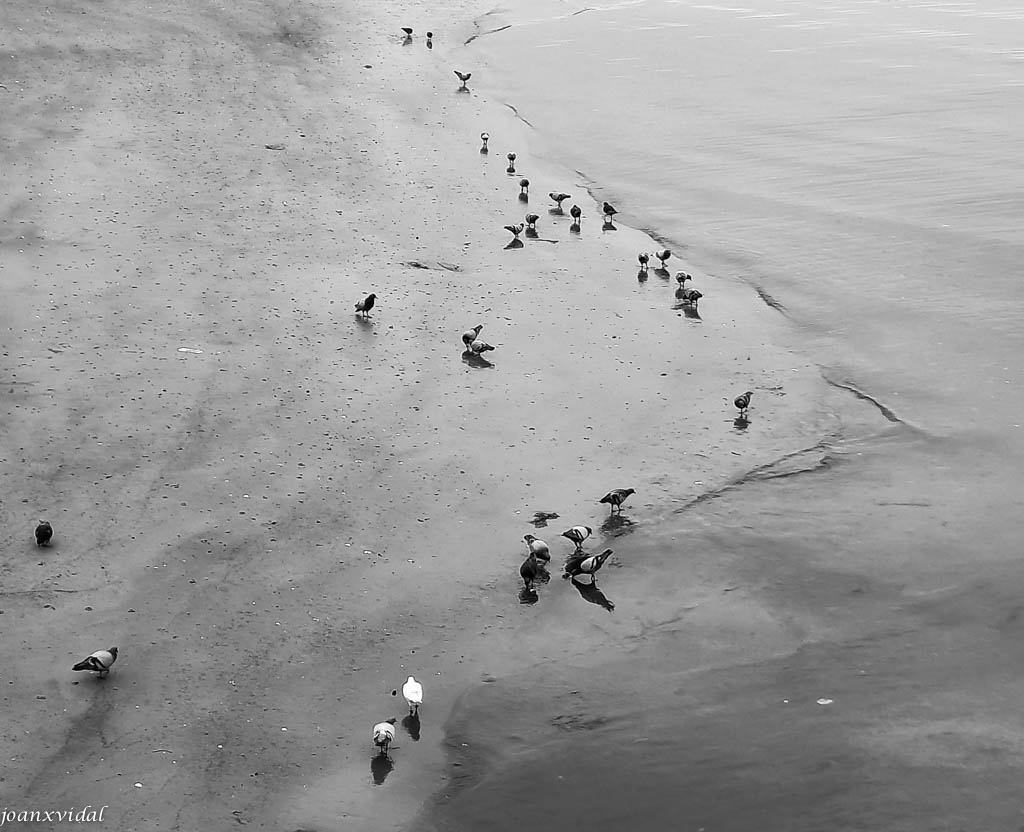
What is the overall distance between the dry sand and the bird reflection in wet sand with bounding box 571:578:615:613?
0.65 feet

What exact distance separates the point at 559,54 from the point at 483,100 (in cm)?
509

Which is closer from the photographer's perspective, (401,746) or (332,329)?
(401,746)

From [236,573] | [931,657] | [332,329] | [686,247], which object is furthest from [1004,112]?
[236,573]

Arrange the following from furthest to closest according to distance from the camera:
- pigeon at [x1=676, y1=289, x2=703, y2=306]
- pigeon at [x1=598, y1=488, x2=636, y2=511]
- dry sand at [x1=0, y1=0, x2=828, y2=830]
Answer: pigeon at [x1=676, y1=289, x2=703, y2=306], pigeon at [x1=598, y1=488, x2=636, y2=511], dry sand at [x1=0, y1=0, x2=828, y2=830]

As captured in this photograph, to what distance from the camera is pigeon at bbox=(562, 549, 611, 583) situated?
11.5 meters

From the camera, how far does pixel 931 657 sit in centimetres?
1067

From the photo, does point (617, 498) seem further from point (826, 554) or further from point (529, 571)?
point (826, 554)

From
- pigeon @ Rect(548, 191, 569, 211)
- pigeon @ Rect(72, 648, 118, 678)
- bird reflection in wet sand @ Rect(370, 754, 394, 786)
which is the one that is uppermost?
pigeon @ Rect(548, 191, 569, 211)

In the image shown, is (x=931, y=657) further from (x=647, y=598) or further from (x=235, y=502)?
(x=235, y=502)

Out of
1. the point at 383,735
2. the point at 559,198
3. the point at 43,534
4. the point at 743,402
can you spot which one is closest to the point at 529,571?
the point at 383,735

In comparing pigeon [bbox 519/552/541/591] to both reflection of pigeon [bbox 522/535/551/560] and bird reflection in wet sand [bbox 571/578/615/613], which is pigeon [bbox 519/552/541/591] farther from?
bird reflection in wet sand [bbox 571/578/615/613]

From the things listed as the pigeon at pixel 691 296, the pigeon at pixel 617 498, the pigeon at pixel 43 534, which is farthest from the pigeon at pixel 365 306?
the pigeon at pixel 43 534

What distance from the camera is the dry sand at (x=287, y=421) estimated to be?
955 cm

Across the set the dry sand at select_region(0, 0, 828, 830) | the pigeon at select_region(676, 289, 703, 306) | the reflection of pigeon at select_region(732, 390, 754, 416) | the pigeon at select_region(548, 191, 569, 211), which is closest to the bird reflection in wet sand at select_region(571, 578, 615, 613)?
the dry sand at select_region(0, 0, 828, 830)
